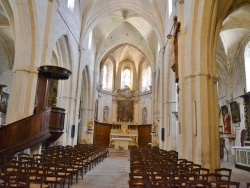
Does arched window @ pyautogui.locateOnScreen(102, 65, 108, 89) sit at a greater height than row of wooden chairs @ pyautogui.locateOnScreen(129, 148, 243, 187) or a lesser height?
greater

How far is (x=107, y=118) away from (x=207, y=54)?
2396cm

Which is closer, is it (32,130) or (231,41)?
(32,130)

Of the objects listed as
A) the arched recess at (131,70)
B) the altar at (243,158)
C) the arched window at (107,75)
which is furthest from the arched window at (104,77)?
the altar at (243,158)

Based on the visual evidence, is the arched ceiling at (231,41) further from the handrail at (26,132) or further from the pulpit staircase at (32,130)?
the handrail at (26,132)

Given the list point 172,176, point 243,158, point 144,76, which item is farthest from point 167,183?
point 144,76

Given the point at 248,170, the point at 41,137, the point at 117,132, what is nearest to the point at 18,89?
the point at 41,137

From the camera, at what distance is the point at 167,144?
17.1 metres

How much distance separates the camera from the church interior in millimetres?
9367

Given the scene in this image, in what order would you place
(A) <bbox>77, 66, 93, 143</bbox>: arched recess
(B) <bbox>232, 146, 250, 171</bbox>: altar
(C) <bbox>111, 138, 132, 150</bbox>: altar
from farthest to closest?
(A) <bbox>77, 66, 93, 143</bbox>: arched recess
(C) <bbox>111, 138, 132, 150</bbox>: altar
(B) <bbox>232, 146, 250, 171</bbox>: altar

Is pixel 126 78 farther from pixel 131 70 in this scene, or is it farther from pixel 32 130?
pixel 32 130

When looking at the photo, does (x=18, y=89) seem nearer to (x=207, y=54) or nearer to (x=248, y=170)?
(x=207, y=54)

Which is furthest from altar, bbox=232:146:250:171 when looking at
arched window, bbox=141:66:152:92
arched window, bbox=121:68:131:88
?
arched window, bbox=121:68:131:88

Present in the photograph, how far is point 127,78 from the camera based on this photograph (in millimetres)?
35156

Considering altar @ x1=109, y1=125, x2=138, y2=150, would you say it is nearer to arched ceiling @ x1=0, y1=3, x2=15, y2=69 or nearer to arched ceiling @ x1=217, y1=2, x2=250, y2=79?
arched ceiling @ x1=217, y1=2, x2=250, y2=79
